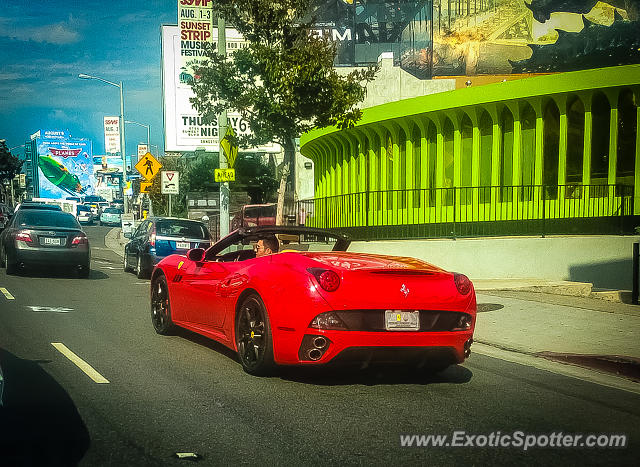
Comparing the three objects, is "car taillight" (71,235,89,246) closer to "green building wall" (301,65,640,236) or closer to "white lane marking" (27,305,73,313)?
"white lane marking" (27,305,73,313)

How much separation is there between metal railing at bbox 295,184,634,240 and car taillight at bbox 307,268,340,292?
1300 centimetres

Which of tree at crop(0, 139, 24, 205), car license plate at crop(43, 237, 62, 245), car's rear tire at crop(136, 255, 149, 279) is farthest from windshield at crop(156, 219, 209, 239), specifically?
tree at crop(0, 139, 24, 205)

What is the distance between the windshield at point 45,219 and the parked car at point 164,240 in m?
1.69

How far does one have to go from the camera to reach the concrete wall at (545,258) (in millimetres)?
18000

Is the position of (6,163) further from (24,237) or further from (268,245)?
(268,245)

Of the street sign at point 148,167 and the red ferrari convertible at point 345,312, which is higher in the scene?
the street sign at point 148,167

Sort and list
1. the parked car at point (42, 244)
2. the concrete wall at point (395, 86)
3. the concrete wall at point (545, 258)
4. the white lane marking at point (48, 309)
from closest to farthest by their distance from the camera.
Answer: the white lane marking at point (48, 309)
the parked car at point (42, 244)
the concrete wall at point (545, 258)
the concrete wall at point (395, 86)

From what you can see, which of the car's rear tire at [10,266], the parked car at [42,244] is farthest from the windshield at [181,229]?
the car's rear tire at [10,266]

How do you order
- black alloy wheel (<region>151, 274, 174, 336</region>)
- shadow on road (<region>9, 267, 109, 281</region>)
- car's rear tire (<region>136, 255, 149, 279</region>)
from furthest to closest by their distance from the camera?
1. car's rear tire (<region>136, 255, 149, 279</region>)
2. shadow on road (<region>9, 267, 109, 281</region>)
3. black alloy wheel (<region>151, 274, 174, 336</region>)

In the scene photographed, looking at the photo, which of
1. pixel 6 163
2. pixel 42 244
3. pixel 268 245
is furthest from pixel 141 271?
pixel 6 163

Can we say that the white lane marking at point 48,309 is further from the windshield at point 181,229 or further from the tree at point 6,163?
the tree at point 6,163

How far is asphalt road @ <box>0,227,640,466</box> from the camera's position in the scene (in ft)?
16.0

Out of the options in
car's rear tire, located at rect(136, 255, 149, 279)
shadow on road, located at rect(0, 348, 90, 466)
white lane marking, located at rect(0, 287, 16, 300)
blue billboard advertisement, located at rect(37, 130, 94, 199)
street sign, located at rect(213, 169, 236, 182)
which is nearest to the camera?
shadow on road, located at rect(0, 348, 90, 466)

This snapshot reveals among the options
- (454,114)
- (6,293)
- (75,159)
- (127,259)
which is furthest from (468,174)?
(75,159)
